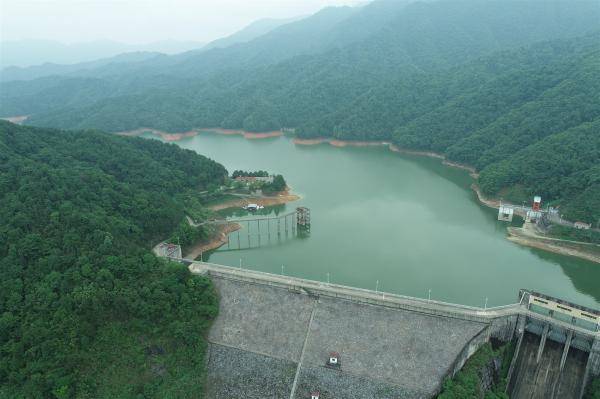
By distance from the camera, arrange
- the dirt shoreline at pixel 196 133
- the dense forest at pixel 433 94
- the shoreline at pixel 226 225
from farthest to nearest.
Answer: the dirt shoreline at pixel 196 133 < the dense forest at pixel 433 94 < the shoreline at pixel 226 225

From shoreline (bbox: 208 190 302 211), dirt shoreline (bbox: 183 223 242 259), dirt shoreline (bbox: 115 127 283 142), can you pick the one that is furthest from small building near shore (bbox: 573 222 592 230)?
dirt shoreline (bbox: 115 127 283 142)

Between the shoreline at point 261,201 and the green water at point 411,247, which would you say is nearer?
the green water at point 411,247

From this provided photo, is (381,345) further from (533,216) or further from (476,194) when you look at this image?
(476,194)

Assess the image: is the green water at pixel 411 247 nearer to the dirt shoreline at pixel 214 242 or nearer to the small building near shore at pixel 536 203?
the dirt shoreline at pixel 214 242

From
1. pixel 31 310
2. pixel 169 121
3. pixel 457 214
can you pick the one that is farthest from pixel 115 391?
pixel 169 121

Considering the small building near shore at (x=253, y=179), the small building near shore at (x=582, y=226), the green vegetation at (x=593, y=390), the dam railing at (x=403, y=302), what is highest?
the dam railing at (x=403, y=302)

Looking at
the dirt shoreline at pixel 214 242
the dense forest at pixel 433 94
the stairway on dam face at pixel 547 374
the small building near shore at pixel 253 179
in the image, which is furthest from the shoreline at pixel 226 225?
the stairway on dam face at pixel 547 374

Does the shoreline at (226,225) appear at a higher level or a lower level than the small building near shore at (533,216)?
lower
